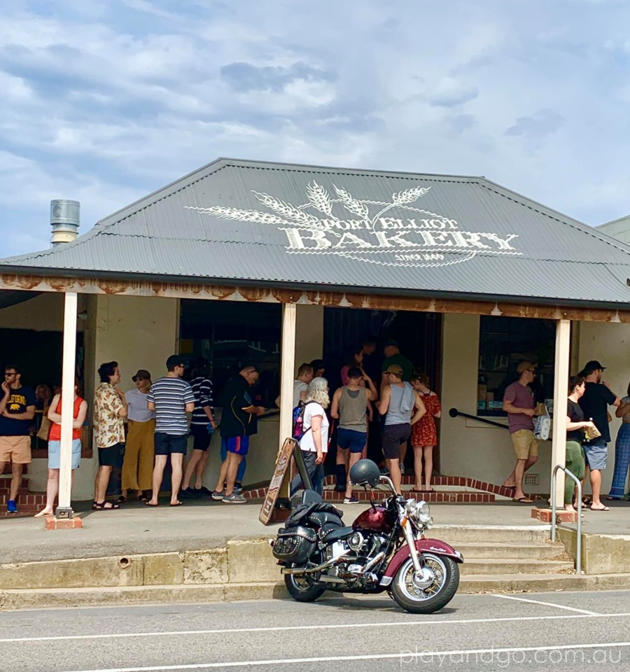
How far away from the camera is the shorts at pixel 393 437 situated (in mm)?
12773

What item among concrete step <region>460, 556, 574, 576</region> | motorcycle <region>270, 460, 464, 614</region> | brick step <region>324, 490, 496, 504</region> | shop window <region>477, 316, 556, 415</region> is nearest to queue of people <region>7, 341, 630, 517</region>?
brick step <region>324, 490, 496, 504</region>

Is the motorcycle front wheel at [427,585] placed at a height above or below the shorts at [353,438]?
below

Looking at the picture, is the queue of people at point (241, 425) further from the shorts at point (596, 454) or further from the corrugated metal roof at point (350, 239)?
the corrugated metal roof at point (350, 239)

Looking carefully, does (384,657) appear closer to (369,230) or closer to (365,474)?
(365,474)

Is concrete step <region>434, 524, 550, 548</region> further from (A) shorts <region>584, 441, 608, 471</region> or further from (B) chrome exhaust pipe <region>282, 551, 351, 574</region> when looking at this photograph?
(B) chrome exhaust pipe <region>282, 551, 351, 574</region>

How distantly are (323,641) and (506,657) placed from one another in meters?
1.26

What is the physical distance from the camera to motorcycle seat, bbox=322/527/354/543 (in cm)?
907

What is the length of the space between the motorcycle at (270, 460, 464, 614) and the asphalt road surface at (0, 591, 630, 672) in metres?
0.18

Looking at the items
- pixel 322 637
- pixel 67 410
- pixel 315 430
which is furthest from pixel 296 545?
pixel 67 410

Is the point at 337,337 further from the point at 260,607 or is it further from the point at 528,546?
the point at 260,607

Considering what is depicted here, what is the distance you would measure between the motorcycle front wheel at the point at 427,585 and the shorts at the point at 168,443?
4301 millimetres

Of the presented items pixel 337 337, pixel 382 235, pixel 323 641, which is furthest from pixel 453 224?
pixel 323 641

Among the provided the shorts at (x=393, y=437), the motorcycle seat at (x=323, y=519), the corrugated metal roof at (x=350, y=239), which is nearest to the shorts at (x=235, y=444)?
the shorts at (x=393, y=437)

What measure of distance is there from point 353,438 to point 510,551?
2.49 meters
